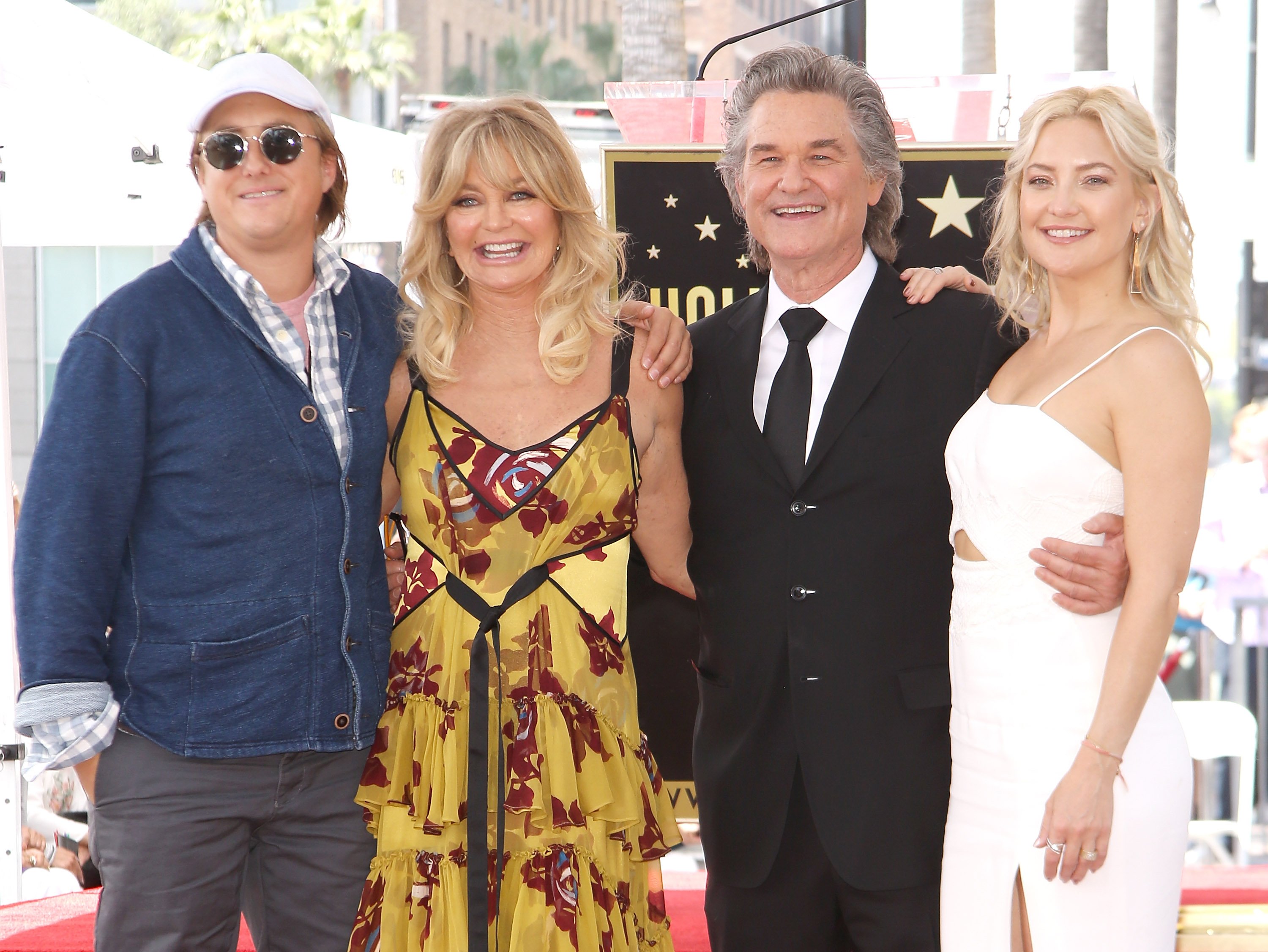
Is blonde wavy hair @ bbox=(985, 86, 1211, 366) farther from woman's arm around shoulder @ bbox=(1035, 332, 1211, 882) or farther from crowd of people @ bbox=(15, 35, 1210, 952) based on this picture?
woman's arm around shoulder @ bbox=(1035, 332, 1211, 882)

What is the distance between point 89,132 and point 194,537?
2.16 meters

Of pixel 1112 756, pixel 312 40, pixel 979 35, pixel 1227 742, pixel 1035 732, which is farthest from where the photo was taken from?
pixel 312 40

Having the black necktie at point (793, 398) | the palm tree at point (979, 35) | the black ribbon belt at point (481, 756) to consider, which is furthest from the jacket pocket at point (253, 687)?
the palm tree at point (979, 35)

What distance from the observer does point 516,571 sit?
2.23m

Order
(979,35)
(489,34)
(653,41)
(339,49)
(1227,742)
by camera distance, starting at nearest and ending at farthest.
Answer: (1227,742) → (653,41) → (979,35) → (339,49) → (489,34)

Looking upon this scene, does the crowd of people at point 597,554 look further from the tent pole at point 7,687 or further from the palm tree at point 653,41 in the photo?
the palm tree at point 653,41

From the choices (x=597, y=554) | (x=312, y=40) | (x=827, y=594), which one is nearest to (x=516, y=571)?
(x=597, y=554)

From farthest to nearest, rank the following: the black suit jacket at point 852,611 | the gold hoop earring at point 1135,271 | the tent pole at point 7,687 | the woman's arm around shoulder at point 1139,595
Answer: the tent pole at point 7,687 < the black suit jacket at point 852,611 < the gold hoop earring at point 1135,271 < the woman's arm around shoulder at point 1139,595

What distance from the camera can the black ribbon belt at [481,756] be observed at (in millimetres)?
2096

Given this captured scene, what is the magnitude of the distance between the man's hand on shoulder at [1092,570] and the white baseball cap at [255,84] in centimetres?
150

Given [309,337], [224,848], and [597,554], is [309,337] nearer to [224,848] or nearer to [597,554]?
[597,554]

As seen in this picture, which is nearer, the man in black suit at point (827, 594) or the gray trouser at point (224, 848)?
the gray trouser at point (224, 848)

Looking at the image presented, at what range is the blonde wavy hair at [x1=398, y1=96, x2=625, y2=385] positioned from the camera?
7.63 feet

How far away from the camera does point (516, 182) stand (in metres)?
2.33
